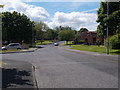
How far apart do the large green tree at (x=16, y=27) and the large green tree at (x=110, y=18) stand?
112ft

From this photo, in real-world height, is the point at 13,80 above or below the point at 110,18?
below

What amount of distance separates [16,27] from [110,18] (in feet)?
125

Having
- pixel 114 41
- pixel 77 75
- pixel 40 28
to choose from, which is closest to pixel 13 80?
pixel 77 75

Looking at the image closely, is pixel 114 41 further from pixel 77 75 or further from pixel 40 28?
pixel 40 28

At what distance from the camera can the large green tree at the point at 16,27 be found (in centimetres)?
5253

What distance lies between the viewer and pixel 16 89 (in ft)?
19.1

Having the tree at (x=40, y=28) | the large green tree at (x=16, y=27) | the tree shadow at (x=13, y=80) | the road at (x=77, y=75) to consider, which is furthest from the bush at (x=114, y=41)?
the tree at (x=40, y=28)

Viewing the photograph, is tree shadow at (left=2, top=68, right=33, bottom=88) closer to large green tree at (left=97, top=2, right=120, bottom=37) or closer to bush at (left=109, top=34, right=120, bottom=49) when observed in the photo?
large green tree at (left=97, top=2, right=120, bottom=37)

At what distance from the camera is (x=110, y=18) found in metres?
21.5

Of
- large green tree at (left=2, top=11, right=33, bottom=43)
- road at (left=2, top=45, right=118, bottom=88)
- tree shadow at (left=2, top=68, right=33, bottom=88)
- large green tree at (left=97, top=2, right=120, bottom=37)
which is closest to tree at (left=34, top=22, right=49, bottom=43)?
large green tree at (left=2, top=11, right=33, bottom=43)

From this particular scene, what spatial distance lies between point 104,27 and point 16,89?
785 inches

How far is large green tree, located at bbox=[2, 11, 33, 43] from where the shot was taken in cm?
5253

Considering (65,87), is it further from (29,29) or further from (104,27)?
(29,29)

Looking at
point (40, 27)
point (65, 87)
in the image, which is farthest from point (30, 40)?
point (65, 87)
